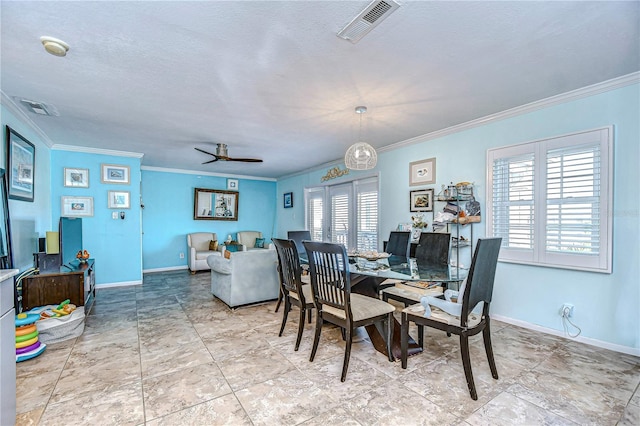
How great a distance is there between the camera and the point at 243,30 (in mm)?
1820

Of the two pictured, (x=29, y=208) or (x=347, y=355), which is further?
(x=29, y=208)

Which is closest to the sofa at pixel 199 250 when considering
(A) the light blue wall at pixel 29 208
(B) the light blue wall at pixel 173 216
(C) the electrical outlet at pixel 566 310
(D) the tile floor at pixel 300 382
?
(B) the light blue wall at pixel 173 216

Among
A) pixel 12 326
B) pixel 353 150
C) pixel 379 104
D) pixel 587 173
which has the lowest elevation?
pixel 12 326

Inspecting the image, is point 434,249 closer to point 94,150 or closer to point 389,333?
point 389,333

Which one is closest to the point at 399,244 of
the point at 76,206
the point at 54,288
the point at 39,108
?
the point at 54,288

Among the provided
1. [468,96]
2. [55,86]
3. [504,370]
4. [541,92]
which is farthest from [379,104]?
[55,86]

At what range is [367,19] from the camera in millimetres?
1706

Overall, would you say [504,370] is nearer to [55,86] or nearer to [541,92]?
[541,92]

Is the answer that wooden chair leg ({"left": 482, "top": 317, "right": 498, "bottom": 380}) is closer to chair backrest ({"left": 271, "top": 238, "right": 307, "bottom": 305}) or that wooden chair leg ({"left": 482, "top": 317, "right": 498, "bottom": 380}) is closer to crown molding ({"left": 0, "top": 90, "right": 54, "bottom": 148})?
chair backrest ({"left": 271, "top": 238, "right": 307, "bottom": 305})

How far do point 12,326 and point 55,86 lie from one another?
215cm

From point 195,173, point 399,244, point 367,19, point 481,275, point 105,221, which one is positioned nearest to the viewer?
point 367,19

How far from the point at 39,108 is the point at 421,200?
15.1ft

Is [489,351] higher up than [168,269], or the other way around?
[489,351]

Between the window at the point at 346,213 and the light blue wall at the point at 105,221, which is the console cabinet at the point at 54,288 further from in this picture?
the window at the point at 346,213
